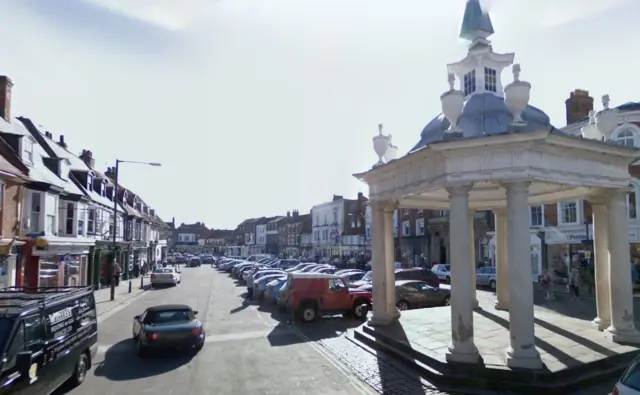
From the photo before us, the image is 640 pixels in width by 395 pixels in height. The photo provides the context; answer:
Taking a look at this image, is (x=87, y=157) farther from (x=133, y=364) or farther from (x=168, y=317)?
(x=133, y=364)

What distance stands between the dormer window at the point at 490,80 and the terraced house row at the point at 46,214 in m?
18.5

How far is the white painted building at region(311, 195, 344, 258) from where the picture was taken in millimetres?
69312

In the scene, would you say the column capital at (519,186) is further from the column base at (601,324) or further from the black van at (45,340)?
the black van at (45,340)

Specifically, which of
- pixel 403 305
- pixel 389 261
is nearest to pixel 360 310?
pixel 403 305

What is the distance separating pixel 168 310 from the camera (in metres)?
12.0

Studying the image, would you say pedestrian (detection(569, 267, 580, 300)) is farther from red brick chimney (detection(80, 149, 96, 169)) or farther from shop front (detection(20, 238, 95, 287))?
red brick chimney (detection(80, 149, 96, 169))

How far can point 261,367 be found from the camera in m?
10.3

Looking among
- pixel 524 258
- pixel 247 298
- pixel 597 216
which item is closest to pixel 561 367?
pixel 524 258

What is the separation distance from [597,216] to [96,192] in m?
32.1

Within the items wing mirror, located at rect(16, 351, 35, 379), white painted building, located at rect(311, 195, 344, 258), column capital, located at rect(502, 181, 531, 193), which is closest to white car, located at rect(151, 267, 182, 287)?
wing mirror, located at rect(16, 351, 35, 379)

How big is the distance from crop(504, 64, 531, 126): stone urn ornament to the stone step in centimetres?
528

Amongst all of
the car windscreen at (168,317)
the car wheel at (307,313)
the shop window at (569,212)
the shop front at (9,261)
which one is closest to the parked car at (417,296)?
the car wheel at (307,313)

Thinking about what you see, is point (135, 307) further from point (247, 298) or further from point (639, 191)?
point (639, 191)

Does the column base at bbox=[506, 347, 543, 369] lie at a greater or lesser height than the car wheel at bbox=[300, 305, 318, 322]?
greater
